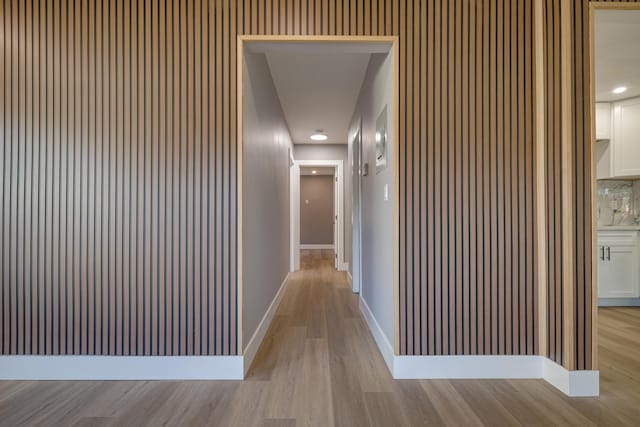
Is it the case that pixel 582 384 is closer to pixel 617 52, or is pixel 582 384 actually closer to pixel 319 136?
pixel 617 52

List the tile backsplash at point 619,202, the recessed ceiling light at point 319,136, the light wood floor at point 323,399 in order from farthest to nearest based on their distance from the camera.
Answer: the recessed ceiling light at point 319,136 → the tile backsplash at point 619,202 → the light wood floor at point 323,399

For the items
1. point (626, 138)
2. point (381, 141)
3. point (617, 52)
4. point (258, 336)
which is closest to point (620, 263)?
point (626, 138)

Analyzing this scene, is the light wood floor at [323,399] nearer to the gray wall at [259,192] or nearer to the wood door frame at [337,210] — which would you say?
the gray wall at [259,192]

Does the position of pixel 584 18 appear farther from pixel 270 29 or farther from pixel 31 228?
pixel 31 228

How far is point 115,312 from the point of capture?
6.91ft

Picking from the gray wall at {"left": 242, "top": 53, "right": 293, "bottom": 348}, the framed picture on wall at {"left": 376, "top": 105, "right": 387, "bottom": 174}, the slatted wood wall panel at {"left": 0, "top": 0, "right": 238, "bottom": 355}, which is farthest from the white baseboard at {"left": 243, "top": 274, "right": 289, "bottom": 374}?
the framed picture on wall at {"left": 376, "top": 105, "right": 387, "bottom": 174}

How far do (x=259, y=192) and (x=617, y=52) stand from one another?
3158 millimetres

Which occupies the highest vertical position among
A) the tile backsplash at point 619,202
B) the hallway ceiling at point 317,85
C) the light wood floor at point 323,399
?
the hallway ceiling at point 317,85

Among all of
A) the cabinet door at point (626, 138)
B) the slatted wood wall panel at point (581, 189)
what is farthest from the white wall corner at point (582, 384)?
the cabinet door at point (626, 138)

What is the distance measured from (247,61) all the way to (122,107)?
33.4 inches

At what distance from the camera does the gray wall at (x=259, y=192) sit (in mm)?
2279

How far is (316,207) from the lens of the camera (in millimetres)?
10641

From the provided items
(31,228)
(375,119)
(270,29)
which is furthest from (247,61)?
(31,228)

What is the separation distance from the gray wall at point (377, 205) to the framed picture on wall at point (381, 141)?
0.18 feet
